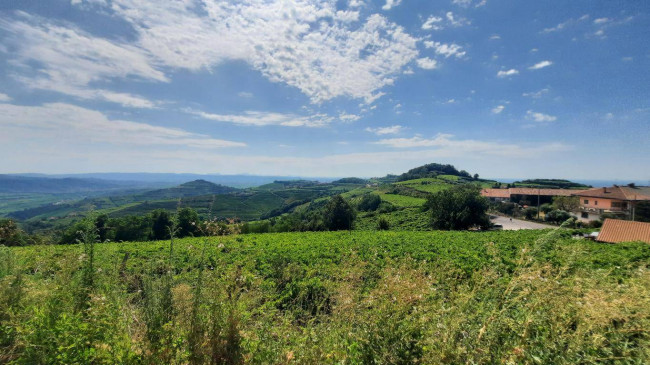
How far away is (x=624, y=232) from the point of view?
20.1 m

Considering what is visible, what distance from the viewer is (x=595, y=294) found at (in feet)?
8.50

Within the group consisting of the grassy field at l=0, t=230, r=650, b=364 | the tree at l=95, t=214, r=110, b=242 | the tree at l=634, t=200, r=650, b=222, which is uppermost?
the tree at l=95, t=214, r=110, b=242

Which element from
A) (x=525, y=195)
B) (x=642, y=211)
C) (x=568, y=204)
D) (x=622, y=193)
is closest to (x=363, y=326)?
(x=642, y=211)

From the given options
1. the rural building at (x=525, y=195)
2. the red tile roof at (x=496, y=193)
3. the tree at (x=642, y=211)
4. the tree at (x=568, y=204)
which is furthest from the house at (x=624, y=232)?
the red tile roof at (x=496, y=193)

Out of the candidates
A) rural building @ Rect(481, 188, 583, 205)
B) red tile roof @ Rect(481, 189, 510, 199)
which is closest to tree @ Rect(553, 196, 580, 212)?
rural building @ Rect(481, 188, 583, 205)

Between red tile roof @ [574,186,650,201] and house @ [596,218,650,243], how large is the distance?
36.5 m

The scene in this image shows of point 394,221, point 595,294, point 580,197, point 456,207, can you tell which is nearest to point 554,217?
point 580,197

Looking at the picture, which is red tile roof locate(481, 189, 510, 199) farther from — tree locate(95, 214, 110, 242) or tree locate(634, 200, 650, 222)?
tree locate(95, 214, 110, 242)

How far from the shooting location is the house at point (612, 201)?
4406 centimetres

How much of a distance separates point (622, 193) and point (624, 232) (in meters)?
41.5

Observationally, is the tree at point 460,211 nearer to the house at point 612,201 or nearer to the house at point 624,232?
the house at point 624,232

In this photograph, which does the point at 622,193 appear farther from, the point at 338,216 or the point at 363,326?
the point at 363,326

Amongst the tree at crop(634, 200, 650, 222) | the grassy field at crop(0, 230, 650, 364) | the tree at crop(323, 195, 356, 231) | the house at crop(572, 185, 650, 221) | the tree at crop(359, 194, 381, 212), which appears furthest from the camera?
the tree at crop(359, 194, 381, 212)

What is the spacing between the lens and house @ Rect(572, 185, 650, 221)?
4406cm
